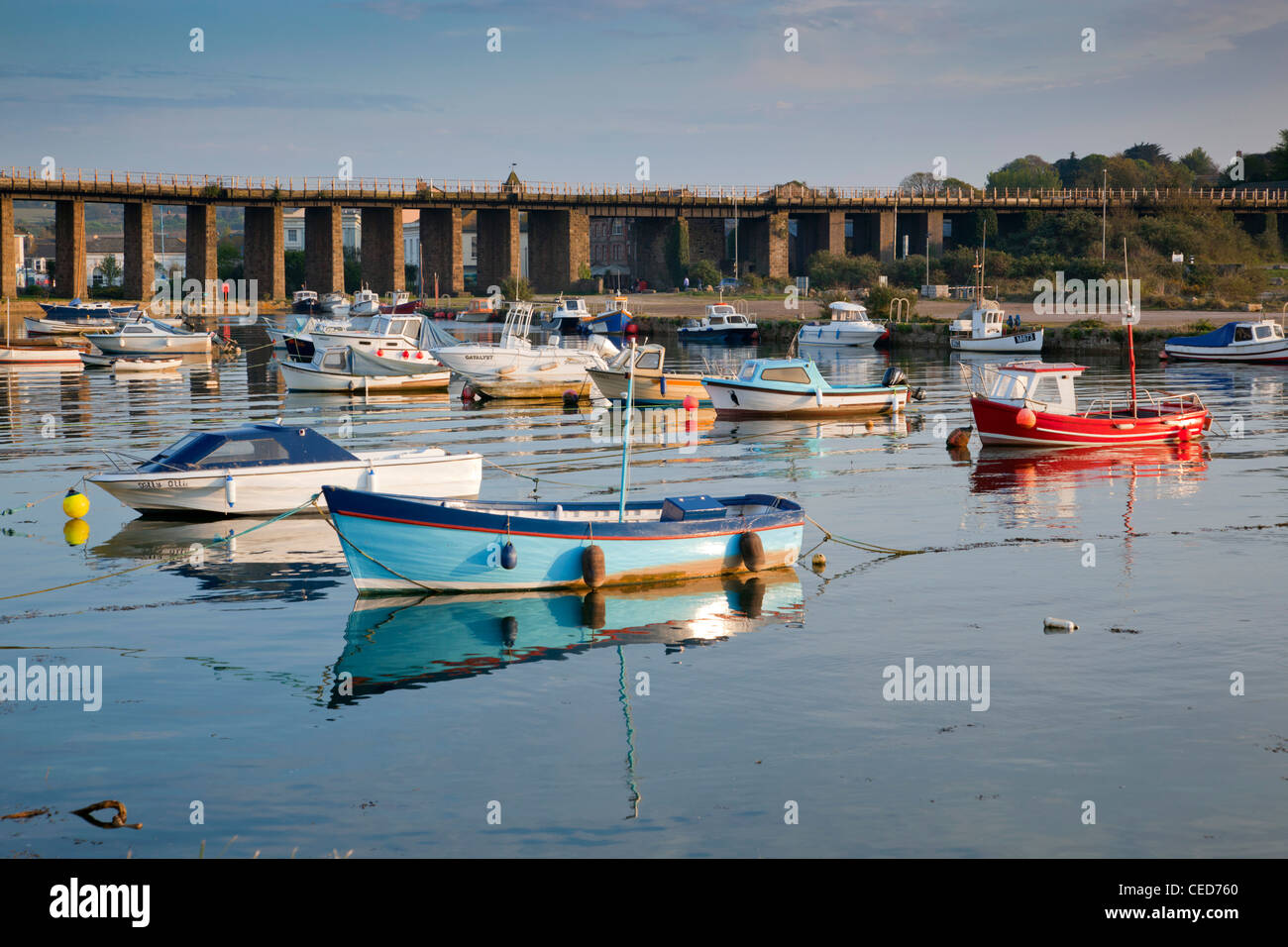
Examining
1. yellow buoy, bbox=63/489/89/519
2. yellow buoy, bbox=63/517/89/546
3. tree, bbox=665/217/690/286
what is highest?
tree, bbox=665/217/690/286

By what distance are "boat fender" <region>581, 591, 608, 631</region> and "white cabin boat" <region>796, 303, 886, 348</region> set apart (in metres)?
62.0

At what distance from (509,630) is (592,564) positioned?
1.78 m

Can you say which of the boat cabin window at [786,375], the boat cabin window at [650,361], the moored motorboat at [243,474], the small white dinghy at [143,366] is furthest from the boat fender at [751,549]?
the small white dinghy at [143,366]

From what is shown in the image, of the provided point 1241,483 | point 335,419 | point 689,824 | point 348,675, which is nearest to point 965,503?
point 1241,483

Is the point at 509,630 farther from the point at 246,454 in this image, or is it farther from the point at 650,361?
the point at 650,361

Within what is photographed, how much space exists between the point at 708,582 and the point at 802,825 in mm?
9161

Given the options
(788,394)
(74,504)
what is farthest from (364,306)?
(74,504)

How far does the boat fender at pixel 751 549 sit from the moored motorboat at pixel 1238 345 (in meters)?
52.1

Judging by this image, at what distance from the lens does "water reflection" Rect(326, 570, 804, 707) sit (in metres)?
16.5

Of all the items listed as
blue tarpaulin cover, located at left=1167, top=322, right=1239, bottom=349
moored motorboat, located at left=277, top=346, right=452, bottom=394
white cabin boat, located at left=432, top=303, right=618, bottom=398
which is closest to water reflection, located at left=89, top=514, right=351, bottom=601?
white cabin boat, located at left=432, top=303, right=618, bottom=398

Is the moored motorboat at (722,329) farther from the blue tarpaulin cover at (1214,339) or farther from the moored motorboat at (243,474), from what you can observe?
the moored motorboat at (243,474)

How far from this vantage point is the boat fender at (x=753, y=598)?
19172 millimetres

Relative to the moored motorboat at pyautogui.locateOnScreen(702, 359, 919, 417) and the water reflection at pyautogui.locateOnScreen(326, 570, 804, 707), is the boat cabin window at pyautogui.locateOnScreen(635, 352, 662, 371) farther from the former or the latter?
the water reflection at pyautogui.locateOnScreen(326, 570, 804, 707)
